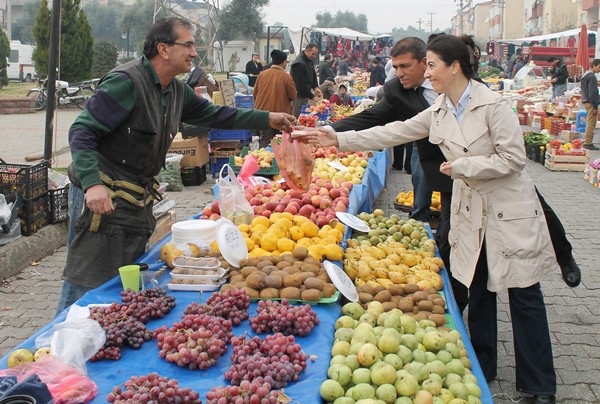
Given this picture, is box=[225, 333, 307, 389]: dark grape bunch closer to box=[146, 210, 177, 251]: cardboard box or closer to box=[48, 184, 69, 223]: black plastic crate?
box=[146, 210, 177, 251]: cardboard box

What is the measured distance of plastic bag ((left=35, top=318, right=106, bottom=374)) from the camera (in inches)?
96.6

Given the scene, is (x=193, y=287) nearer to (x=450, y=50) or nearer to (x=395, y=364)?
(x=395, y=364)

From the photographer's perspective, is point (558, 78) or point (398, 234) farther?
point (558, 78)

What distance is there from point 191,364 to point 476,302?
1993 mm

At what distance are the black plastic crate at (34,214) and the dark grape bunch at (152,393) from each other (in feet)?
15.1

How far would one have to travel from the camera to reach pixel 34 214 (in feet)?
21.4

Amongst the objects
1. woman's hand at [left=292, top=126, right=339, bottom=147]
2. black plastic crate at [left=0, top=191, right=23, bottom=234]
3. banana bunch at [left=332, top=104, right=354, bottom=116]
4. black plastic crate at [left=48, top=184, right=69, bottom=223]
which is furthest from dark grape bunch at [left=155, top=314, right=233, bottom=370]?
banana bunch at [left=332, top=104, right=354, bottom=116]

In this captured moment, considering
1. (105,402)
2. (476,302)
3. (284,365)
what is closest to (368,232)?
(476,302)

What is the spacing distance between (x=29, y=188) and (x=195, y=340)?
4356 mm

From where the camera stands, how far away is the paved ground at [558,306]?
4.05m

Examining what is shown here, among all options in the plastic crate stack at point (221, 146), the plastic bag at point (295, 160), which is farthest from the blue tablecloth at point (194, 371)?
the plastic crate stack at point (221, 146)

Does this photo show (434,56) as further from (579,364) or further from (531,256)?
(579,364)

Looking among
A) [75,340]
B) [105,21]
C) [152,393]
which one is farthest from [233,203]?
[105,21]

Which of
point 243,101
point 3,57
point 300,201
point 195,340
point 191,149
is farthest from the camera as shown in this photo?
point 3,57
